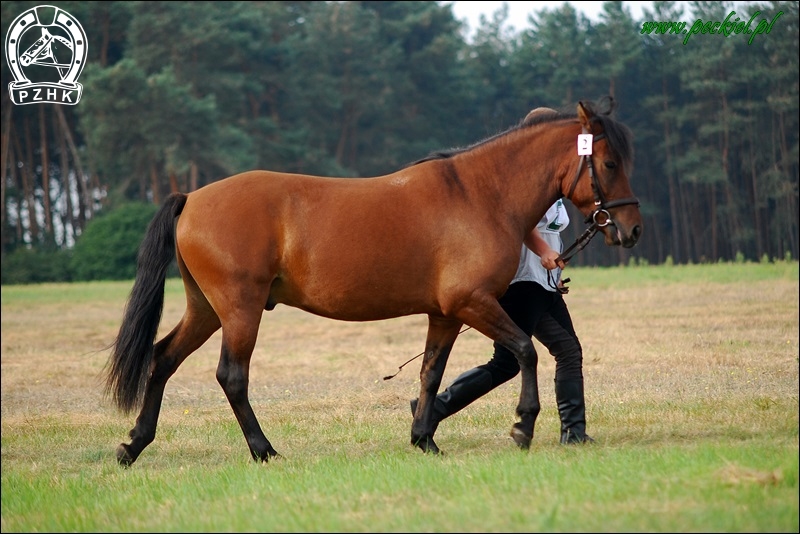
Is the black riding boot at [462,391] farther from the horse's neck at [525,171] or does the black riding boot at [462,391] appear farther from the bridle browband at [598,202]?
the bridle browband at [598,202]

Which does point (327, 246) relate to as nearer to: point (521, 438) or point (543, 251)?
point (543, 251)

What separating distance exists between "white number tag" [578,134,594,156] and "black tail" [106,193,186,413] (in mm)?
2851

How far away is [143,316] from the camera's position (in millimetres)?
7414

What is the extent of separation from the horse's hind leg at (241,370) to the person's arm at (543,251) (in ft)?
6.42

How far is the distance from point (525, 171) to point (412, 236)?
0.94 metres

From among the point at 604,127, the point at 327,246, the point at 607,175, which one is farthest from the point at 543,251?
the point at 327,246

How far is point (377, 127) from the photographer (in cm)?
5712

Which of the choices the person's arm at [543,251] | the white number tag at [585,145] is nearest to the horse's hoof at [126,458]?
the person's arm at [543,251]

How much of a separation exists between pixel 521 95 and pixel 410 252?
5673 centimetres

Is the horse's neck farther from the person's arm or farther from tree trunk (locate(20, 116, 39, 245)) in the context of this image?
tree trunk (locate(20, 116, 39, 245))

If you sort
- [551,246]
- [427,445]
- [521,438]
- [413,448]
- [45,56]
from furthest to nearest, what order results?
[45,56] → [551,246] → [413,448] → [427,445] → [521,438]

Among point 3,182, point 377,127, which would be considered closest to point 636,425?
point 3,182

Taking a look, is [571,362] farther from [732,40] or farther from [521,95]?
[521,95]

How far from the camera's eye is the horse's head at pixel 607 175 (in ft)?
22.7
